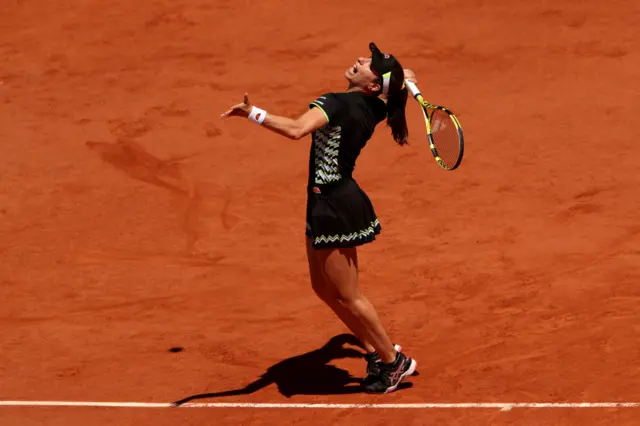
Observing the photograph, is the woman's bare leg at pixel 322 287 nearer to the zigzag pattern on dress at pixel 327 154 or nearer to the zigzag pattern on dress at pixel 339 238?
the zigzag pattern on dress at pixel 339 238

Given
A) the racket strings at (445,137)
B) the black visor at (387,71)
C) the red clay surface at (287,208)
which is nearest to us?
the black visor at (387,71)

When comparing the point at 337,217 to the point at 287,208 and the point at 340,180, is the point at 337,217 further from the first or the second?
the point at 287,208

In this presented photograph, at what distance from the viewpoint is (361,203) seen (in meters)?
9.57

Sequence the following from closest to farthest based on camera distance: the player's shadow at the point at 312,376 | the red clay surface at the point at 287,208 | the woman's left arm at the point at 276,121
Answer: the woman's left arm at the point at 276,121, the player's shadow at the point at 312,376, the red clay surface at the point at 287,208

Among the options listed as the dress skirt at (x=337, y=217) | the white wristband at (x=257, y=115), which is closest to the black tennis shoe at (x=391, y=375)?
the dress skirt at (x=337, y=217)

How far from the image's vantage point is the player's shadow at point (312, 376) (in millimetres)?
9969

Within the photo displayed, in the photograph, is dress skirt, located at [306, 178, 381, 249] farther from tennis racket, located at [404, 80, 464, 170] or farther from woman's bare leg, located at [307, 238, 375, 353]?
tennis racket, located at [404, 80, 464, 170]

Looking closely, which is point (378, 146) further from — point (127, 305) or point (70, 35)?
point (70, 35)

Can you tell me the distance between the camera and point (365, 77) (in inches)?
372

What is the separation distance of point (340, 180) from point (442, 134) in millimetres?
903

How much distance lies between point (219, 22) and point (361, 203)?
846cm

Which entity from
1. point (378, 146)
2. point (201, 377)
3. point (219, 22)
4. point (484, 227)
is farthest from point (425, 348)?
point (219, 22)

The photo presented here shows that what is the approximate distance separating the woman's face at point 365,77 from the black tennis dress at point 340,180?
0.08 m

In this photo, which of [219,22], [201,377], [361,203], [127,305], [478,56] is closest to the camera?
[361,203]
